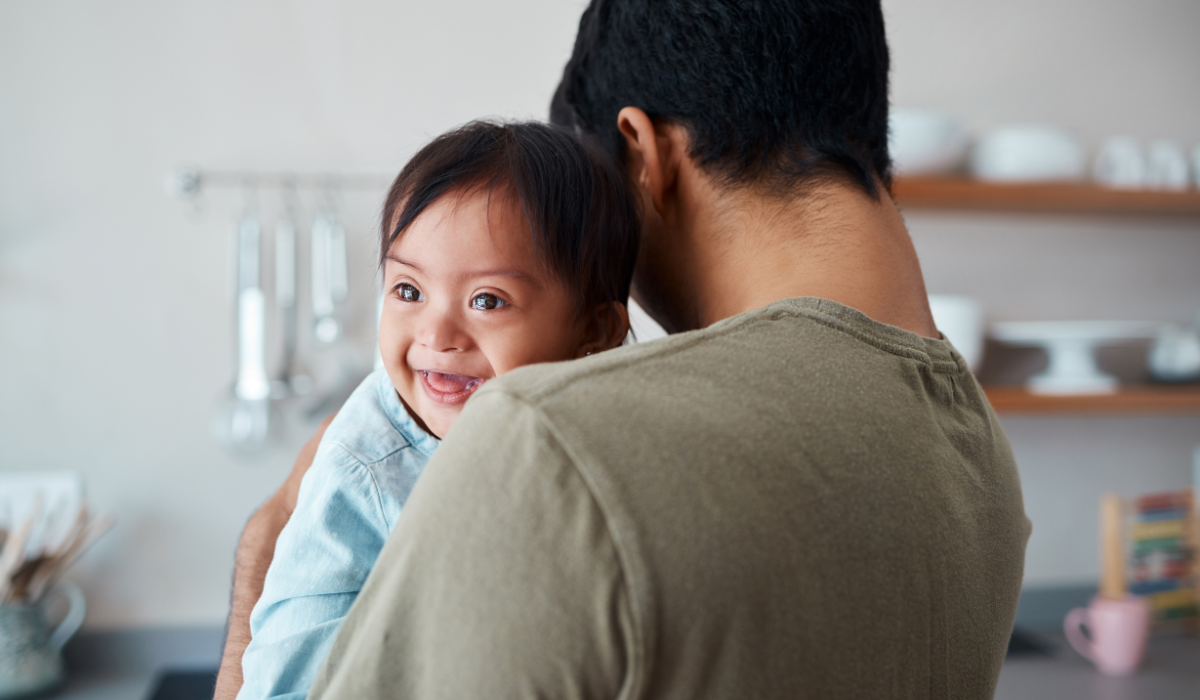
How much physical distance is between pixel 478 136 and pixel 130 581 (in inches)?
63.5

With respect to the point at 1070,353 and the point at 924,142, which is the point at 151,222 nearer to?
the point at 924,142

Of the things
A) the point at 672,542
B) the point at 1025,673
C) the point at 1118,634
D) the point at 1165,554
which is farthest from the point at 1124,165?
the point at 672,542

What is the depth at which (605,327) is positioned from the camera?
2.56 ft

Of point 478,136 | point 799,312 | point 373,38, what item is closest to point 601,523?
point 799,312

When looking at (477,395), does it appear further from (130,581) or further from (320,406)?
(130,581)

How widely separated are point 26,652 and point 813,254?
168 cm

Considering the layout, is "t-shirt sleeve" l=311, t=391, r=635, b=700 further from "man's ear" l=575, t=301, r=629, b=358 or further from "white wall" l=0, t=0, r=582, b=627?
"white wall" l=0, t=0, r=582, b=627

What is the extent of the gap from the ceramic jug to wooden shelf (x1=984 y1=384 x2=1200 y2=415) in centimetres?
197

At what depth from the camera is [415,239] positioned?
707 millimetres

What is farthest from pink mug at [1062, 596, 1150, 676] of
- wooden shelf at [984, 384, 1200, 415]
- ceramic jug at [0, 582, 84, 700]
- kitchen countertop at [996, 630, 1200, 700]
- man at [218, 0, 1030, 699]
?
ceramic jug at [0, 582, 84, 700]

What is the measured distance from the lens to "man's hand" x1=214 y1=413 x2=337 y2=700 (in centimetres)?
77

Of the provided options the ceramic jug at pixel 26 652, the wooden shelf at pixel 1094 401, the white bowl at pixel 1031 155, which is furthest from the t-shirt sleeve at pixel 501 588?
the white bowl at pixel 1031 155

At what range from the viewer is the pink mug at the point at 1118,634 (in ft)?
5.92

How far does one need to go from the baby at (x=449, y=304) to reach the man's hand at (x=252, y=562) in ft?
0.37
